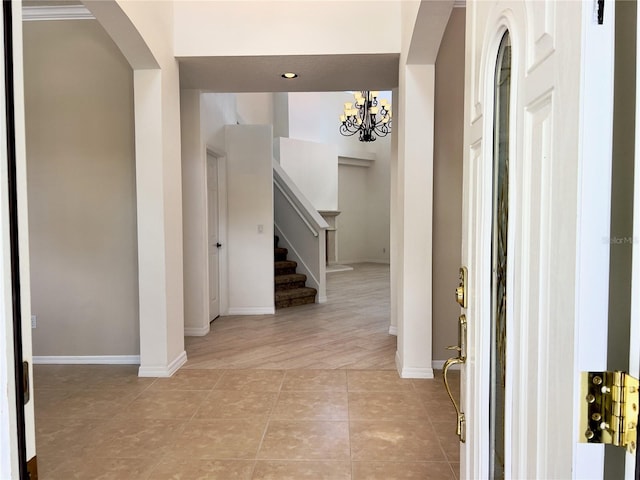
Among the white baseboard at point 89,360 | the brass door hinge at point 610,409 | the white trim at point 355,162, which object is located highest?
the white trim at point 355,162

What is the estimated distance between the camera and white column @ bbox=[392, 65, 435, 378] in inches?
131

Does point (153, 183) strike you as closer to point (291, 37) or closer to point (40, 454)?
point (291, 37)

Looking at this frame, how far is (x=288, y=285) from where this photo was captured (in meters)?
6.48

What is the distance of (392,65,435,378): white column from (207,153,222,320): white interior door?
2.68 meters

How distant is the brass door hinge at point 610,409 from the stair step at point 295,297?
18.2 feet

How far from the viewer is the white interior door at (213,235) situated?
207 inches

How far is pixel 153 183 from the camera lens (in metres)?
3.36

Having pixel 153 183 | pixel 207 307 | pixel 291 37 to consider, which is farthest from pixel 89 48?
pixel 207 307

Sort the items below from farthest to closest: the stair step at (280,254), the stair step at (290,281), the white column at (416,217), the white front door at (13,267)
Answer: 1. the stair step at (280,254)
2. the stair step at (290,281)
3. the white column at (416,217)
4. the white front door at (13,267)

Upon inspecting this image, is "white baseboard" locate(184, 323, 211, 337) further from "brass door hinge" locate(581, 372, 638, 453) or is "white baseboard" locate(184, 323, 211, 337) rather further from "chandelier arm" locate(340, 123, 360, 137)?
"chandelier arm" locate(340, 123, 360, 137)

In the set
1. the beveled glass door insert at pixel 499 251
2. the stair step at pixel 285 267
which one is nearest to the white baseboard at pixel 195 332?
the stair step at pixel 285 267

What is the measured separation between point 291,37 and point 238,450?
121 inches

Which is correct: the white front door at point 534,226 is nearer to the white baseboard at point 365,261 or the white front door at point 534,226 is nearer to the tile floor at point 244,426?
the tile floor at point 244,426

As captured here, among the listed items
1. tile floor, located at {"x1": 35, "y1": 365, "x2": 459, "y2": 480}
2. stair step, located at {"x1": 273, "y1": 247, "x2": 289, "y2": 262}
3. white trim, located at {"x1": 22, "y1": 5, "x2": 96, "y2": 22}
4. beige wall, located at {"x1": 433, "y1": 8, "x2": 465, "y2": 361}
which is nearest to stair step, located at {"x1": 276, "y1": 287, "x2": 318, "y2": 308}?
stair step, located at {"x1": 273, "y1": 247, "x2": 289, "y2": 262}
